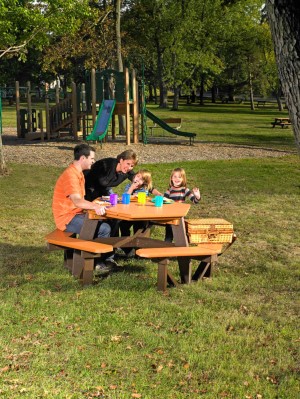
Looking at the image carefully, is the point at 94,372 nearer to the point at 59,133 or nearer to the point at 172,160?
the point at 172,160

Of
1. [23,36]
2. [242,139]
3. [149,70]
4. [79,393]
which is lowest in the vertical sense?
[79,393]

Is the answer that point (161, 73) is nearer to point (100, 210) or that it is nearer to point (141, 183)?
point (141, 183)

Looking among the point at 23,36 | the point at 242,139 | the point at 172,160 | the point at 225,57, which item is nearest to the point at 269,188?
the point at 172,160

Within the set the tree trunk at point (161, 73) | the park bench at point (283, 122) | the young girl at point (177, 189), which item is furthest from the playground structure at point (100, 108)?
the tree trunk at point (161, 73)

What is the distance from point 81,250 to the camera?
6.74m

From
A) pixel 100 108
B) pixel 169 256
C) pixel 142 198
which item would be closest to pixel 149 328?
pixel 169 256

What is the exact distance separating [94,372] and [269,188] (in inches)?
407

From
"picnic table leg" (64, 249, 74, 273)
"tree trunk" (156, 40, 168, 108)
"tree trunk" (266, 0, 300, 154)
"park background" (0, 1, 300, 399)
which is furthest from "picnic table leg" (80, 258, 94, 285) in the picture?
"tree trunk" (156, 40, 168, 108)

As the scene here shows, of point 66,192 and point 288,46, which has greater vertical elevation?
point 288,46

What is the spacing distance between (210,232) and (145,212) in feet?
2.94

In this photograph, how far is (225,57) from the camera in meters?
67.9

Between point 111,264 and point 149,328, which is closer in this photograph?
point 149,328

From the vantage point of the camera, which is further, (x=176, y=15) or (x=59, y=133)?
(x=176, y=15)

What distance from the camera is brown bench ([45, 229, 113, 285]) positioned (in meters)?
6.68
